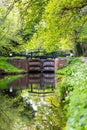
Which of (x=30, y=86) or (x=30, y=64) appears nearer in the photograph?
(x=30, y=86)

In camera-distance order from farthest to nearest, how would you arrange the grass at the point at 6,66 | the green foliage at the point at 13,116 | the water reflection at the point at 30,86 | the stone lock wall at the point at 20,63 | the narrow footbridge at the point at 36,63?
1. the narrow footbridge at the point at 36,63
2. the stone lock wall at the point at 20,63
3. the grass at the point at 6,66
4. the water reflection at the point at 30,86
5. the green foliage at the point at 13,116

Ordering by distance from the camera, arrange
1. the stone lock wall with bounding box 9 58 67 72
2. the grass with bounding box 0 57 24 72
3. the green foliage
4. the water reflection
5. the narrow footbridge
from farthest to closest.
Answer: the narrow footbridge
the stone lock wall with bounding box 9 58 67 72
the grass with bounding box 0 57 24 72
the water reflection
the green foliage

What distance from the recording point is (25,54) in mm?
52000

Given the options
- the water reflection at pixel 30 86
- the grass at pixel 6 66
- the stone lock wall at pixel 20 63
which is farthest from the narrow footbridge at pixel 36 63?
the water reflection at pixel 30 86

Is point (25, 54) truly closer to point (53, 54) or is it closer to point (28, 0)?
point (53, 54)

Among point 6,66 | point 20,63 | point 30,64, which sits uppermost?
point 6,66

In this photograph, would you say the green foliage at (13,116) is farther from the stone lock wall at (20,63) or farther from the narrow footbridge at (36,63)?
the narrow footbridge at (36,63)

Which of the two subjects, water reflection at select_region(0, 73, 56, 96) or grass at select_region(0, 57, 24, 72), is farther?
grass at select_region(0, 57, 24, 72)

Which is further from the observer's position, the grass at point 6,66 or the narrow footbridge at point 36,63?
the narrow footbridge at point 36,63

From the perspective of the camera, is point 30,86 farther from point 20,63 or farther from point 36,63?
point 36,63

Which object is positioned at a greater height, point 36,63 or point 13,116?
point 13,116

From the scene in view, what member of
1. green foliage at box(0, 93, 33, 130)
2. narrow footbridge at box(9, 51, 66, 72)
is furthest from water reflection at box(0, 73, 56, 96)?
narrow footbridge at box(9, 51, 66, 72)

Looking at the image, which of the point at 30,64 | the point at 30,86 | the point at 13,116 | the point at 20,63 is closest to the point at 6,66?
the point at 20,63

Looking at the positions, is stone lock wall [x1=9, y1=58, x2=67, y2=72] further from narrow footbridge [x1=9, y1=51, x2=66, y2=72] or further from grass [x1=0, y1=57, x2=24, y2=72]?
grass [x1=0, y1=57, x2=24, y2=72]
